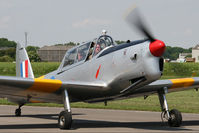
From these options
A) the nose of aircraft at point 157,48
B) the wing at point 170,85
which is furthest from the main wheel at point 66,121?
the nose of aircraft at point 157,48

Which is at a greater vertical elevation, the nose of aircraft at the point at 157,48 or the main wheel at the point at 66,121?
the nose of aircraft at the point at 157,48

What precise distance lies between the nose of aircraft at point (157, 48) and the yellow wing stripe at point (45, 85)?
9.48 ft

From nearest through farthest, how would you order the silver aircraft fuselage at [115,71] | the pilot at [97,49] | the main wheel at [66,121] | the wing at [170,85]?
1. the silver aircraft fuselage at [115,71]
2. the main wheel at [66,121]
3. the pilot at [97,49]
4. the wing at [170,85]

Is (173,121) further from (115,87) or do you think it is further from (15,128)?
(15,128)

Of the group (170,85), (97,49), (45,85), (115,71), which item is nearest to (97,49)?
(97,49)

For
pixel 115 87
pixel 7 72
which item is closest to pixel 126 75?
pixel 115 87

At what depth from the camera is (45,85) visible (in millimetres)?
11328

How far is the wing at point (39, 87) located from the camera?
11.0 m

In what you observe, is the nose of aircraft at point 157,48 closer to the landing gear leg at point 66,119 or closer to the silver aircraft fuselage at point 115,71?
the silver aircraft fuselage at point 115,71

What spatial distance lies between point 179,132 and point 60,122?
3.30m

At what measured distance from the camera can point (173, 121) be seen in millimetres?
11953

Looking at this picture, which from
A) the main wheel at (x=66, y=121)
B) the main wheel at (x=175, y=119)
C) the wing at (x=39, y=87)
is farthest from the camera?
the main wheel at (x=175, y=119)

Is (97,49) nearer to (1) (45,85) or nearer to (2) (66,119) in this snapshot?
(1) (45,85)

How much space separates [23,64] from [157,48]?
760 cm
